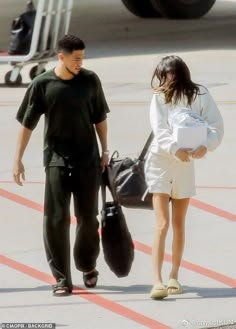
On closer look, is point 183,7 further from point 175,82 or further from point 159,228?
point 175,82

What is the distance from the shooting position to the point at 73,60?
8352 millimetres

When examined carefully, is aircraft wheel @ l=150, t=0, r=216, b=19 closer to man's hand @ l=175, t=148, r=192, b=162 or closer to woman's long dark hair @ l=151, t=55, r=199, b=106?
woman's long dark hair @ l=151, t=55, r=199, b=106

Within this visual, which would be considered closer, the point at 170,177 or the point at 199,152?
the point at 199,152

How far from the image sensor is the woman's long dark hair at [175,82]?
324 inches

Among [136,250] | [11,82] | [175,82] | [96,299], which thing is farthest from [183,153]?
[11,82]

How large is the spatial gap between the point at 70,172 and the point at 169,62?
95 cm

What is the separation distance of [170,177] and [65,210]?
2.32 ft

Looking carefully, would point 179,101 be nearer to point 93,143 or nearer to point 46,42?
point 93,143

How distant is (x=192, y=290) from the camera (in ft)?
28.7

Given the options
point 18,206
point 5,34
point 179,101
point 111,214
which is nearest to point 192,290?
point 111,214

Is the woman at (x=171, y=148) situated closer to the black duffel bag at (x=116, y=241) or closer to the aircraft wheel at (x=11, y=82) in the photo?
the black duffel bag at (x=116, y=241)

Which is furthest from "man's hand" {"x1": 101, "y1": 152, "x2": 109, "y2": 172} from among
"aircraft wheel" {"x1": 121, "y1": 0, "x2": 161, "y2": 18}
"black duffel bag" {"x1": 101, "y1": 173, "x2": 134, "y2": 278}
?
"aircraft wheel" {"x1": 121, "y1": 0, "x2": 161, "y2": 18}

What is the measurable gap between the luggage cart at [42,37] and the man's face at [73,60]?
8296 millimetres

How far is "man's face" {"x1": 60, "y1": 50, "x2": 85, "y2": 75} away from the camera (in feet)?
27.4
